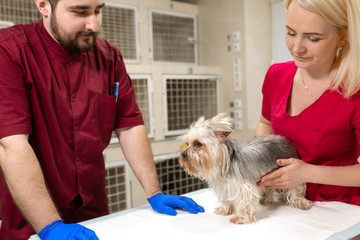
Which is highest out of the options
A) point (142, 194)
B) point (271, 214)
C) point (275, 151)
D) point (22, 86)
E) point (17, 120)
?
point (22, 86)

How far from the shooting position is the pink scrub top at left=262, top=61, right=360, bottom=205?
3.70 feet

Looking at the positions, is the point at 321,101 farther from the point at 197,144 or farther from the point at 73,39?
the point at 73,39

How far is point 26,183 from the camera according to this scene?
1.05 metres

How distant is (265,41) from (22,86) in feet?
7.90

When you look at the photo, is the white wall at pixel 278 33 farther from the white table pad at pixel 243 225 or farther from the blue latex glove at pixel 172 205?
the blue latex glove at pixel 172 205

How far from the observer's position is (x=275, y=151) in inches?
45.9

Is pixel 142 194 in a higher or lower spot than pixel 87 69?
lower

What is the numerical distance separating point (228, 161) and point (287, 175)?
0.72ft

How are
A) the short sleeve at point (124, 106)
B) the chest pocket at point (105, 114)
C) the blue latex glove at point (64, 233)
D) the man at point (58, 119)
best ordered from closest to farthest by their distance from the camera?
the blue latex glove at point (64, 233) → the man at point (58, 119) → the chest pocket at point (105, 114) → the short sleeve at point (124, 106)

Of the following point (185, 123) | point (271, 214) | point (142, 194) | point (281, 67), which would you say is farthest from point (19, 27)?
point (185, 123)

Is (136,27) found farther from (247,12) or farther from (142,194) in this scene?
(142,194)

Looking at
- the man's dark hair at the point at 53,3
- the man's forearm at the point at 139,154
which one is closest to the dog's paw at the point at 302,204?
the man's forearm at the point at 139,154

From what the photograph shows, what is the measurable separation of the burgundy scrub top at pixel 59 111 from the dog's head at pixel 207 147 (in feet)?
1.45

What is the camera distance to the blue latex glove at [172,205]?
1.22m
